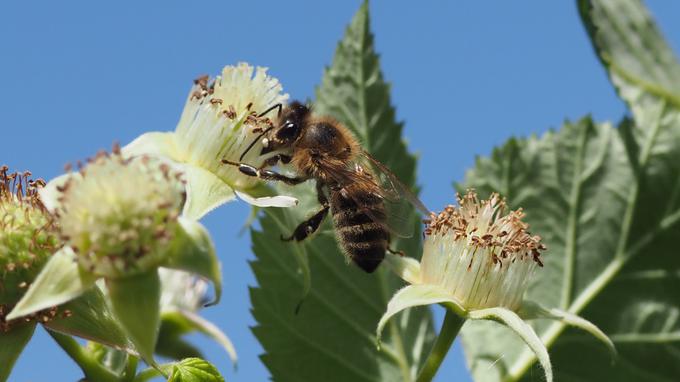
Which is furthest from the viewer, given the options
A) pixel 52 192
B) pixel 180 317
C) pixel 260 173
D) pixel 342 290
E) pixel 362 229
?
pixel 180 317

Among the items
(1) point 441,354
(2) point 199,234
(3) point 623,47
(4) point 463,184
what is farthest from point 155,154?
(3) point 623,47

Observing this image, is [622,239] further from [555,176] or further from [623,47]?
[623,47]

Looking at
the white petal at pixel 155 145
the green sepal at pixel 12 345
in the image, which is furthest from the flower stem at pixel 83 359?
the white petal at pixel 155 145

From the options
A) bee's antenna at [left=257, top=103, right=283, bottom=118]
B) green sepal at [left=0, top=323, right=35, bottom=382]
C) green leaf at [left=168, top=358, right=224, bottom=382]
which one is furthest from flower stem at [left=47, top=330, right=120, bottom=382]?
bee's antenna at [left=257, top=103, right=283, bottom=118]

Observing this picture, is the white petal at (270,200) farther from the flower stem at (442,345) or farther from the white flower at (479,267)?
the flower stem at (442,345)

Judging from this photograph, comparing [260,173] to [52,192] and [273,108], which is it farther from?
[52,192]

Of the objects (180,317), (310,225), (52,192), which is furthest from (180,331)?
(52,192)
